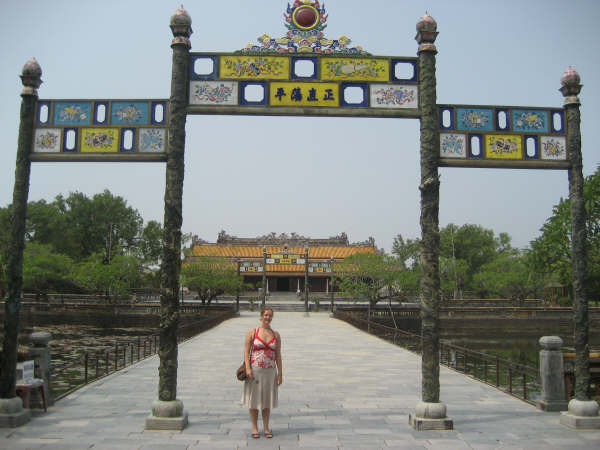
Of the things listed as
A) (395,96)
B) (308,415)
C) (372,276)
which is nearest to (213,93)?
(395,96)

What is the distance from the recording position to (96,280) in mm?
39594

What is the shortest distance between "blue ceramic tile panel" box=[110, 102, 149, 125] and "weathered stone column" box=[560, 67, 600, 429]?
6765 mm

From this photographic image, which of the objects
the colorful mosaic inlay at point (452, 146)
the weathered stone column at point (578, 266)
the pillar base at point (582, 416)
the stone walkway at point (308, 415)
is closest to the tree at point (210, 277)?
the stone walkway at point (308, 415)

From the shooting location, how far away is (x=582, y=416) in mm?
7414

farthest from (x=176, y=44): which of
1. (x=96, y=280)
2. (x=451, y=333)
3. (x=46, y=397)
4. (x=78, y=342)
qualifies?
(x=96, y=280)

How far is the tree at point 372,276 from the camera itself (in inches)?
1367

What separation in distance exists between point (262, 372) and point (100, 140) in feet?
14.6

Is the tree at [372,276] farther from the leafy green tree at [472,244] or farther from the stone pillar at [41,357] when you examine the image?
the leafy green tree at [472,244]

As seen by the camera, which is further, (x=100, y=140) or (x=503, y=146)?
(x=503, y=146)

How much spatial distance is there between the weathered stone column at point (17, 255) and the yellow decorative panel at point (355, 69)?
4.65 meters

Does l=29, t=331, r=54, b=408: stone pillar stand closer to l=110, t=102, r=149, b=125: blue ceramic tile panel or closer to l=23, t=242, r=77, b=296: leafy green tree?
l=110, t=102, r=149, b=125: blue ceramic tile panel

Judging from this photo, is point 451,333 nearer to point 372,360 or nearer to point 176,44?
point 372,360

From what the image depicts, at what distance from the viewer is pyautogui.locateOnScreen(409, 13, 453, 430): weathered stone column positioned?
7371mm

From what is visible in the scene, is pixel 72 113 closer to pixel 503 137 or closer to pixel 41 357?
pixel 41 357
